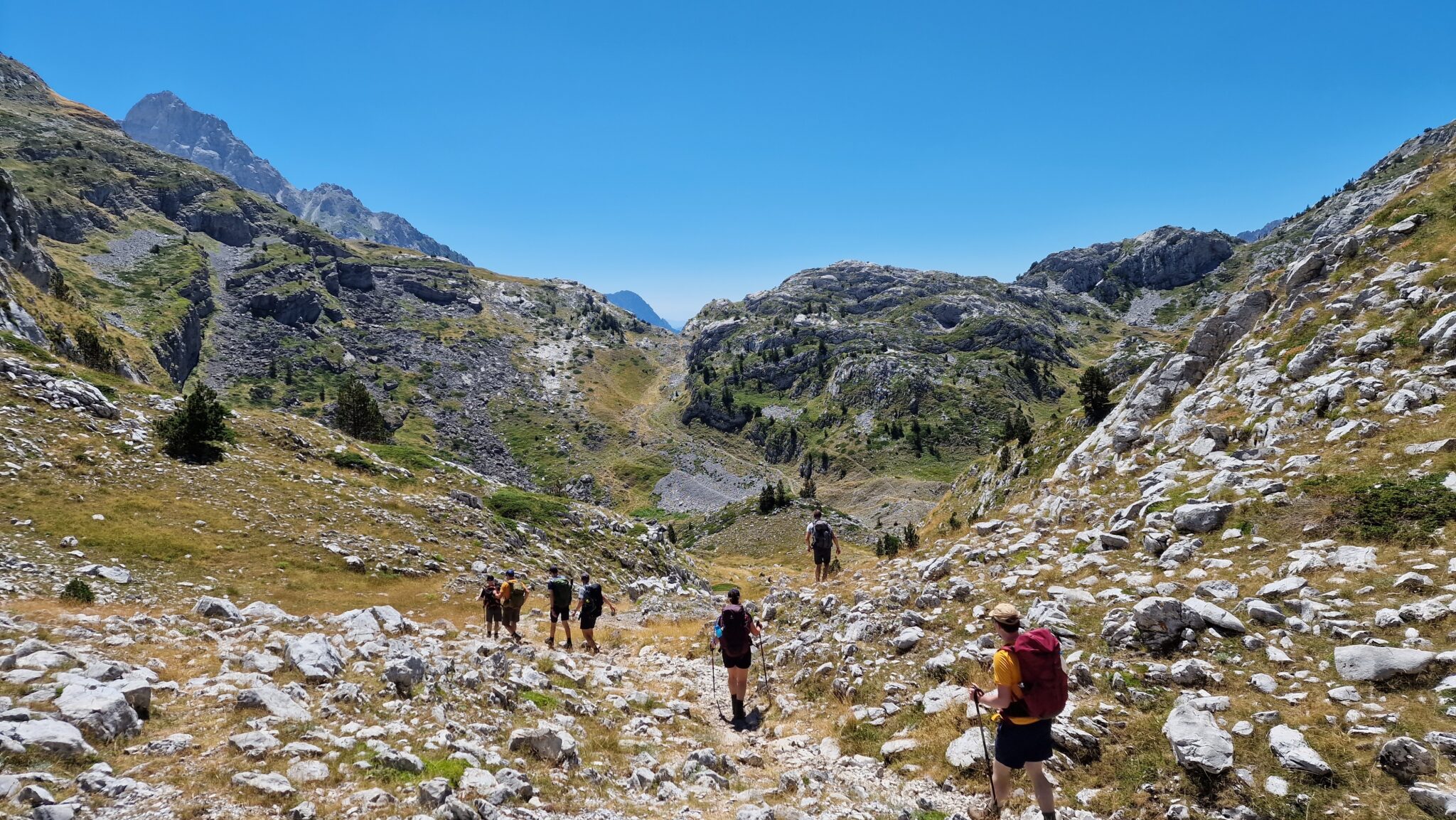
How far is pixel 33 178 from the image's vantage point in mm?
184750

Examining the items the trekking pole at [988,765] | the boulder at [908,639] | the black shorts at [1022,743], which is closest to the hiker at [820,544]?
the boulder at [908,639]

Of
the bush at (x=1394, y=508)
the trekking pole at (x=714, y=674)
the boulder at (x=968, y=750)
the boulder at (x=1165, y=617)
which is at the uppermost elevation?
the bush at (x=1394, y=508)

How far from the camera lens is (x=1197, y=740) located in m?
7.50

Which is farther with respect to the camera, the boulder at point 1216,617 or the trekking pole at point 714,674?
the trekking pole at point 714,674

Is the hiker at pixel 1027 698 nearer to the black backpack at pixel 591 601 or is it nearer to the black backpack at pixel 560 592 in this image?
the black backpack at pixel 591 601

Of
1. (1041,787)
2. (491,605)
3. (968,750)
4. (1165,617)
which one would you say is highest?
(1165,617)

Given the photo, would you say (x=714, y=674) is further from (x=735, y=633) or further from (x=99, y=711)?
(x=99, y=711)

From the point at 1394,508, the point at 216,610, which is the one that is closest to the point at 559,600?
the point at 216,610

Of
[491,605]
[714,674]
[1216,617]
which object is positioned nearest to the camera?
[1216,617]

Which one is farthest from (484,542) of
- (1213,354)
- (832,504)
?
(832,504)

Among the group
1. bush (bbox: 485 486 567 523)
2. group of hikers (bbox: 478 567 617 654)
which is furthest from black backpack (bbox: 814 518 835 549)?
bush (bbox: 485 486 567 523)

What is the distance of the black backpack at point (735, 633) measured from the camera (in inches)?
516

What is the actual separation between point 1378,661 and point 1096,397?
31.4 meters

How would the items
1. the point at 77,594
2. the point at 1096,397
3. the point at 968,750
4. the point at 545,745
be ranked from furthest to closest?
1. the point at 1096,397
2. the point at 77,594
3. the point at 545,745
4. the point at 968,750
